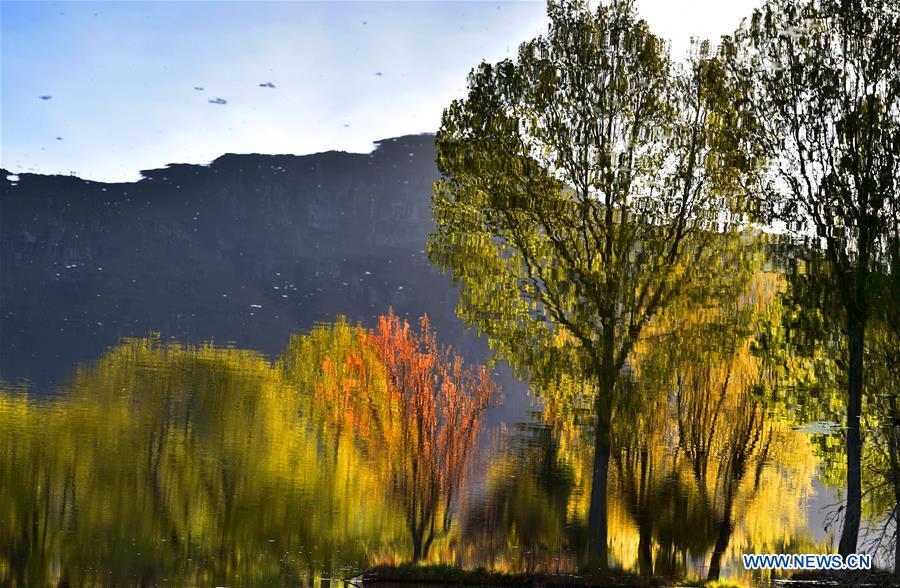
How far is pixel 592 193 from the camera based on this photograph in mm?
19672

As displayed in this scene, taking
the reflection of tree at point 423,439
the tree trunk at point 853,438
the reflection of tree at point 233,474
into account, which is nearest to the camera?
the tree trunk at point 853,438

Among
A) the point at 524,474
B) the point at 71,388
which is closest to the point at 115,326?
the point at 71,388

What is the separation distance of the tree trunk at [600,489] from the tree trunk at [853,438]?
5.23 metres

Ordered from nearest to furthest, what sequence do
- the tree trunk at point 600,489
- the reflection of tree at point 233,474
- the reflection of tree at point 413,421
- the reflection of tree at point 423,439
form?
the tree trunk at point 600,489
the reflection of tree at point 233,474
the reflection of tree at point 423,439
the reflection of tree at point 413,421

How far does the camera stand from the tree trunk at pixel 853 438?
15375 mm

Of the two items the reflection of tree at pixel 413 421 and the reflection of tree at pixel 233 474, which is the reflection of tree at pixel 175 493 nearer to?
the reflection of tree at pixel 233 474

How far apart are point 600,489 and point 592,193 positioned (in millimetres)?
7302

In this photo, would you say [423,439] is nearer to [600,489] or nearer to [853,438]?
[600,489]

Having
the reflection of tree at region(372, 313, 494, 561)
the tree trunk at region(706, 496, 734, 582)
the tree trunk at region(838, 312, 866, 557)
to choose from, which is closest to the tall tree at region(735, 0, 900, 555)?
the tree trunk at region(838, 312, 866, 557)

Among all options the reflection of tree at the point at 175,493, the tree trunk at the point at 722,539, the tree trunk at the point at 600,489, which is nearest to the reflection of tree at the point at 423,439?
the reflection of tree at the point at 175,493

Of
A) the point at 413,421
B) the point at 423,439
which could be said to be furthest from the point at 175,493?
the point at 413,421

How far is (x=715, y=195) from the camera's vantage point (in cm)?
1966

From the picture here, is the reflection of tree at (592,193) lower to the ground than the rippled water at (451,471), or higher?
higher

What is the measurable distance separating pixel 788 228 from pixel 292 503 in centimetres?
2331
